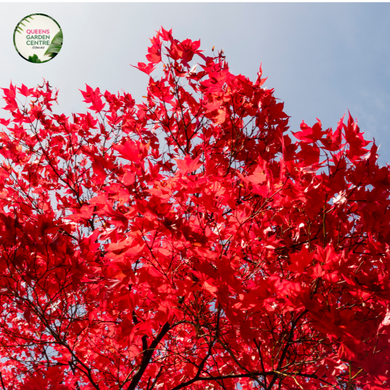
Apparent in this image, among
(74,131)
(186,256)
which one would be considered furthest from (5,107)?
(186,256)

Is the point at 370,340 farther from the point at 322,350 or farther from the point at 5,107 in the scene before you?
the point at 5,107

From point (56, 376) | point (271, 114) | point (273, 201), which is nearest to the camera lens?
point (273, 201)

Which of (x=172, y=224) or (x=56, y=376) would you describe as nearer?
(x=172, y=224)

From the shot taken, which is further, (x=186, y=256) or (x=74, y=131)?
(x=74, y=131)

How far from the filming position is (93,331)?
300 cm

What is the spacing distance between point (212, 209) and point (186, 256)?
42cm

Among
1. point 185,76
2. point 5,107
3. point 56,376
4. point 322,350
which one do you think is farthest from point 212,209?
point 5,107

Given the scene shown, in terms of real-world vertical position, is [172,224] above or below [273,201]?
below

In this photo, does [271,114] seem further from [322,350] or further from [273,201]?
[322,350]

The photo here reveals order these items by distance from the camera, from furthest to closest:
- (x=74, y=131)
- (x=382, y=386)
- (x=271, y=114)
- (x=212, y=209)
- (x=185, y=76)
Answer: (x=74, y=131)
(x=185, y=76)
(x=271, y=114)
(x=212, y=209)
(x=382, y=386)

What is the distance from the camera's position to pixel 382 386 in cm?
167

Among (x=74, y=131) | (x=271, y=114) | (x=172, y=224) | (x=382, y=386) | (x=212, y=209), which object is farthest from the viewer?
(x=74, y=131)

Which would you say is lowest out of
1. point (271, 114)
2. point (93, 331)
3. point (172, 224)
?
point (93, 331)

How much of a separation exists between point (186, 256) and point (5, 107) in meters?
3.78
